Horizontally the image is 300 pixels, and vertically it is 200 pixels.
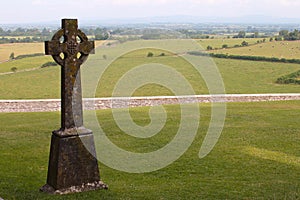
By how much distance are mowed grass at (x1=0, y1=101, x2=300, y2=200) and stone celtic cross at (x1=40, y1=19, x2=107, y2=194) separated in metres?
0.29

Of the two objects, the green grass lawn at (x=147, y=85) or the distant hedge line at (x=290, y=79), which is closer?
the green grass lawn at (x=147, y=85)

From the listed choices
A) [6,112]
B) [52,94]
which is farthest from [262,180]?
[52,94]

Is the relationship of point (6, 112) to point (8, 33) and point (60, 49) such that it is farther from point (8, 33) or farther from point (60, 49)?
point (8, 33)

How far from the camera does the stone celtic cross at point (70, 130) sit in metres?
7.26

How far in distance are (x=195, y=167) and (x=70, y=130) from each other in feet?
11.6

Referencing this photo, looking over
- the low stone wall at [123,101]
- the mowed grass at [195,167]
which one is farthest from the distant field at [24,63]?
the mowed grass at [195,167]

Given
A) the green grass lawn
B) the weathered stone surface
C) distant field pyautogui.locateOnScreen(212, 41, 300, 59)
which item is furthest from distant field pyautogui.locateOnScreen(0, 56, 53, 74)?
the weathered stone surface

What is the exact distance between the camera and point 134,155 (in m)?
11.1

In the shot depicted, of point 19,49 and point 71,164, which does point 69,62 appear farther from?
point 19,49

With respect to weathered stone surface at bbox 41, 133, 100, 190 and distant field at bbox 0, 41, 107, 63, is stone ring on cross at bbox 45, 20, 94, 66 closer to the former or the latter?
weathered stone surface at bbox 41, 133, 100, 190

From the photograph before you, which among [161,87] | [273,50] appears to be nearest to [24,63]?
[161,87]

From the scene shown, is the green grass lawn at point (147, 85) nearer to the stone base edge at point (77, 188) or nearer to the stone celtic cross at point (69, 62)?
the stone base edge at point (77, 188)

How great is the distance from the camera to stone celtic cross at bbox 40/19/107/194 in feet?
23.8

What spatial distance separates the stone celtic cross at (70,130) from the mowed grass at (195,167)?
29 cm
